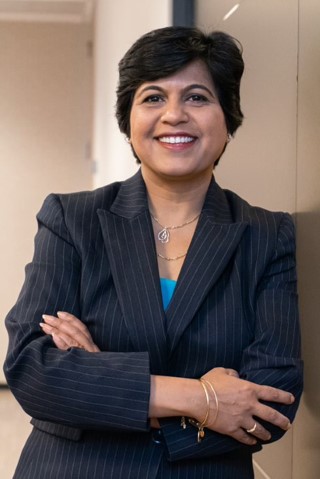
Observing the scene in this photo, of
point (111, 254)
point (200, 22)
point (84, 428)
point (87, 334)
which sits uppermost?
point (200, 22)

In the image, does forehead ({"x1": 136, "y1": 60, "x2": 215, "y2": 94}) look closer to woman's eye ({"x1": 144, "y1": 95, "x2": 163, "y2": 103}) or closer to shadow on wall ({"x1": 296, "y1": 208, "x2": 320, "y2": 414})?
woman's eye ({"x1": 144, "y1": 95, "x2": 163, "y2": 103})

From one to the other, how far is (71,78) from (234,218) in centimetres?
630

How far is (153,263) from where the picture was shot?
6.22 feet

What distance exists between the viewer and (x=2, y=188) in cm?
798

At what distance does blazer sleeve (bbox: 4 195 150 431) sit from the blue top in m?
0.18

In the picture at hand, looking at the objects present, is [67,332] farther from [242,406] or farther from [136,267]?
[242,406]

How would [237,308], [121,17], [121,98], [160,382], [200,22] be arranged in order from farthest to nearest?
[121,17] < [200,22] < [121,98] < [237,308] < [160,382]

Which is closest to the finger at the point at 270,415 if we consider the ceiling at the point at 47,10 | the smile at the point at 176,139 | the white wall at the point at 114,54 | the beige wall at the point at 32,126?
the smile at the point at 176,139

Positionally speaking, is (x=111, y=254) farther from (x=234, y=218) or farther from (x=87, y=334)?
(x=234, y=218)

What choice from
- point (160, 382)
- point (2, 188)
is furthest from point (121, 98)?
point (2, 188)

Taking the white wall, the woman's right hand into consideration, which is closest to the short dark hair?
the woman's right hand

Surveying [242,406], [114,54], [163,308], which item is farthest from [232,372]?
[114,54]

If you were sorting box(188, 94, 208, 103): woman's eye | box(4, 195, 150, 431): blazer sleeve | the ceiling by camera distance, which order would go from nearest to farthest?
box(4, 195, 150, 431): blazer sleeve, box(188, 94, 208, 103): woman's eye, the ceiling

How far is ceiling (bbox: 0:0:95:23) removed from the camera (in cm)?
751
